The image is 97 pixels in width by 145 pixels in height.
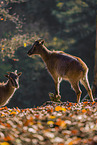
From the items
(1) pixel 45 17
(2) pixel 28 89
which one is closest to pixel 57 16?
(1) pixel 45 17

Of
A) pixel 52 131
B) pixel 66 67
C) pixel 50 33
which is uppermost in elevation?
pixel 50 33

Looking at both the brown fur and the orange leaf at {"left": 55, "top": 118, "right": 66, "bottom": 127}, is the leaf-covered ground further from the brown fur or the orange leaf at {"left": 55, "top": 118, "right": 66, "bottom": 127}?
the brown fur

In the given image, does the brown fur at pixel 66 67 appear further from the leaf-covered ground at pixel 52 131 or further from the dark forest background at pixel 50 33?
the dark forest background at pixel 50 33

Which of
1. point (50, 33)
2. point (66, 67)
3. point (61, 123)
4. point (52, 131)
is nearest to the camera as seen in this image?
point (52, 131)

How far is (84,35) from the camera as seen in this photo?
52.7ft

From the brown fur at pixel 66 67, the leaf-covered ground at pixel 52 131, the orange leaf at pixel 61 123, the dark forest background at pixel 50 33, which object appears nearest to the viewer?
the leaf-covered ground at pixel 52 131

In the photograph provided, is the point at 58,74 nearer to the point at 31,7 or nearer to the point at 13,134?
the point at 13,134

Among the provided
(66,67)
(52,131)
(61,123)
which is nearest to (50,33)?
(66,67)

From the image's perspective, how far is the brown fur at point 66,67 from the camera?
278 inches

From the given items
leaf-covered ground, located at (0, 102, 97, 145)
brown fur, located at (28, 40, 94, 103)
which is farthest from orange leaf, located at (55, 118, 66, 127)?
brown fur, located at (28, 40, 94, 103)

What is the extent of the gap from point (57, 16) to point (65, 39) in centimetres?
172

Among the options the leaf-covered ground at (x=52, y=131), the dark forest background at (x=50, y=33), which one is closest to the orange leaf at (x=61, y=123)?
the leaf-covered ground at (x=52, y=131)

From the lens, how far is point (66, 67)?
23.6 ft

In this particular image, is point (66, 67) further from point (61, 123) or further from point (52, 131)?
point (52, 131)
